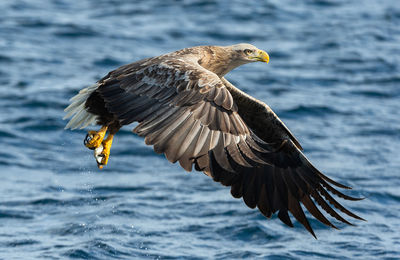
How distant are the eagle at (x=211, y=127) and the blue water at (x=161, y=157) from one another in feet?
4.68

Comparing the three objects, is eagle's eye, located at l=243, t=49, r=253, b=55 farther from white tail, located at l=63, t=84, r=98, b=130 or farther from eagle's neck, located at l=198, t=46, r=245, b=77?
white tail, located at l=63, t=84, r=98, b=130

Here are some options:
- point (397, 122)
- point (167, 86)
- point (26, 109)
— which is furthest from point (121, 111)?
point (397, 122)

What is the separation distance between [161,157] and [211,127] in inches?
186

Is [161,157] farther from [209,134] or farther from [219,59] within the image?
[209,134]

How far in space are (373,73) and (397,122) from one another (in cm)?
211

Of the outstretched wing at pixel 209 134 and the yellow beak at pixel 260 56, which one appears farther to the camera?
the yellow beak at pixel 260 56

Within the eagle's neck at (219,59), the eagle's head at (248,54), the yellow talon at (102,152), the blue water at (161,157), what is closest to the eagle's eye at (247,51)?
the eagle's head at (248,54)

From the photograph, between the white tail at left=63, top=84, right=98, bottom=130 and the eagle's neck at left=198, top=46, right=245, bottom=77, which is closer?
the white tail at left=63, top=84, right=98, bottom=130

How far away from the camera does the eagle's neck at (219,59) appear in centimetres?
753

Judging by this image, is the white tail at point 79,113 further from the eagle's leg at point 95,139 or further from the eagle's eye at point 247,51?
the eagle's eye at point 247,51

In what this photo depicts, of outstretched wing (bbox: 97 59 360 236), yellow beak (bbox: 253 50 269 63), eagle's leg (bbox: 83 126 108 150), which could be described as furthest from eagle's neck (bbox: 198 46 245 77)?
eagle's leg (bbox: 83 126 108 150)

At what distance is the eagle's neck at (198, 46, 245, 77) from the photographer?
24.7 ft

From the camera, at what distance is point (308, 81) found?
13.5 metres

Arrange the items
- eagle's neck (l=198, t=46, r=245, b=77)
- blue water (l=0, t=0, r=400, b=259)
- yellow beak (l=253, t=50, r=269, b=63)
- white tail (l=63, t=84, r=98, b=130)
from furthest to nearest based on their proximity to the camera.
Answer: blue water (l=0, t=0, r=400, b=259), yellow beak (l=253, t=50, r=269, b=63), eagle's neck (l=198, t=46, r=245, b=77), white tail (l=63, t=84, r=98, b=130)
